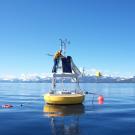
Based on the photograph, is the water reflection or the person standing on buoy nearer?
the water reflection

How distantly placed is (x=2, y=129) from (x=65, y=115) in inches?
537

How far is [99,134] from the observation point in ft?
103

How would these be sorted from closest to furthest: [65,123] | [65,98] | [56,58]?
[65,123]
[65,98]
[56,58]

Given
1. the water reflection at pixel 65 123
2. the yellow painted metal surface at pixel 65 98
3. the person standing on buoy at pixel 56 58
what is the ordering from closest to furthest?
the water reflection at pixel 65 123
the yellow painted metal surface at pixel 65 98
the person standing on buoy at pixel 56 58

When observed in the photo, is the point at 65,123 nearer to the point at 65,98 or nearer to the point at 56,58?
the point at 65,98

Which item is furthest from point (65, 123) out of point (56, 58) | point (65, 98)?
point (56, 58)

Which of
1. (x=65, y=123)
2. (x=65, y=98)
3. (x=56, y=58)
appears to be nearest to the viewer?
(x=65, y=123)

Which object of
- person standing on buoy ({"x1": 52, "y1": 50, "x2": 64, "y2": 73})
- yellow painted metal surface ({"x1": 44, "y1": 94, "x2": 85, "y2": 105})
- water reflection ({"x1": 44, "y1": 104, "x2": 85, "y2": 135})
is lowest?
water reflection ({"x1": 44, "y1": 104, "x2": 85, "y2": 135})

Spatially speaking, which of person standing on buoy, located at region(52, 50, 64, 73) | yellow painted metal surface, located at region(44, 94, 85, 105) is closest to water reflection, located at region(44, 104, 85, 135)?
yellow painted metal surface, located at region(44, 94, 85, 105)

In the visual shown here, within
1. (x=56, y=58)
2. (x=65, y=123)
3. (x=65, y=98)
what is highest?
(x=56, y=58)

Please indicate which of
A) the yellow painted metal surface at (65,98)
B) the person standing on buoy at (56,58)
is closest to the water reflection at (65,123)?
the yellow painted metal surface at (65,98)

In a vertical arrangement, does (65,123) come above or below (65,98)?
below

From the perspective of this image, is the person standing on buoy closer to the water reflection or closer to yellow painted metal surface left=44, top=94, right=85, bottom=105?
yellow painted metal surface left=44, top=94, right=85, bottom=105

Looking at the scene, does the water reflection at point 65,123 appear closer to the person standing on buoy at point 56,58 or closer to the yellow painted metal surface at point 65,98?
the yellow painted metal surface at point 65,98
